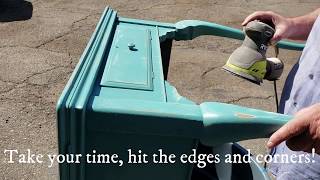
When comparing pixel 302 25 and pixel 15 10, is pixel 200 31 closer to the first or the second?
pixel 302 25

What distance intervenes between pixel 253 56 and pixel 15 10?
4003 millimetres

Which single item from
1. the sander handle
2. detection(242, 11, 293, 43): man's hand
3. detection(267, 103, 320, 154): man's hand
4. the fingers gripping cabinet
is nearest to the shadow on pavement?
the sander handle

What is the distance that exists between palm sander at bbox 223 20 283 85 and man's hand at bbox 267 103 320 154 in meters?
0.34

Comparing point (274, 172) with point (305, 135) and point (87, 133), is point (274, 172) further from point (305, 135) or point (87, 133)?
point (87, 133)

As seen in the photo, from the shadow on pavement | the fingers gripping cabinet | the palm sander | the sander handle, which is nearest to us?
the fingers gripping cabinet

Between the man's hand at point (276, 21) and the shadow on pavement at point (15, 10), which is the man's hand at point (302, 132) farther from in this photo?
the shadow on pavement at point (15, 10)

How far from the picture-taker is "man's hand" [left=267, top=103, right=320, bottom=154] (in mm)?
896

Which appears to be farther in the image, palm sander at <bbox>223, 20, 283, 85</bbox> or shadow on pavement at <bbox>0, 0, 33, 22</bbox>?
shadow on pavement at <bbox>0, 0, 33, 22</bbox>

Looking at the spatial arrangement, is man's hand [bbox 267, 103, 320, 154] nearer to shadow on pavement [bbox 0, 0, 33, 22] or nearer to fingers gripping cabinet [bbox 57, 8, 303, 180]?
fingers gripping cabinet [bbox 57, 8, 303, 180]

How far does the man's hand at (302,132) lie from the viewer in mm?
896

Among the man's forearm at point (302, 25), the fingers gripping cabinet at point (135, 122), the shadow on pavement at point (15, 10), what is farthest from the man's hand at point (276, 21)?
the shadow on pavement at point (15, 10)

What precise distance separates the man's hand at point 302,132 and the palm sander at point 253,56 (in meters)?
0.34

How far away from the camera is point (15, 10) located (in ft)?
15.5

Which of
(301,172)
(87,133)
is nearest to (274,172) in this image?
(301,172)
